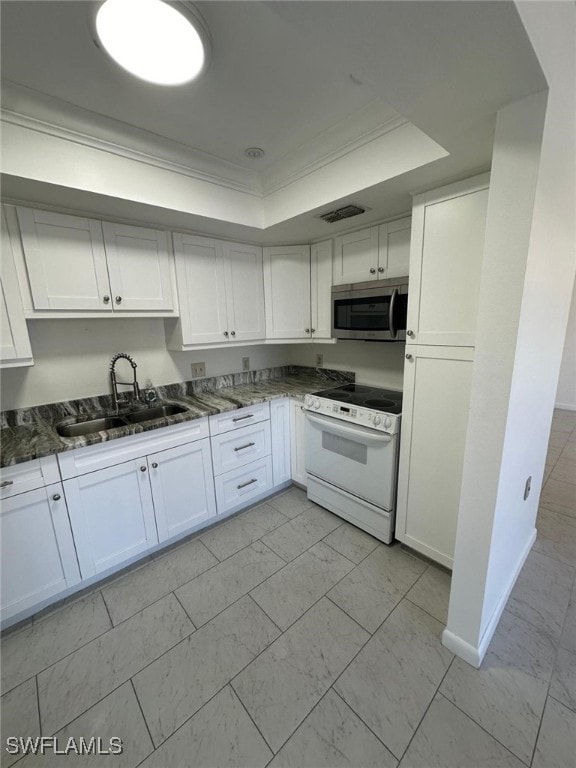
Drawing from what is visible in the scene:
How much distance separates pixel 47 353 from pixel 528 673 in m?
3.06

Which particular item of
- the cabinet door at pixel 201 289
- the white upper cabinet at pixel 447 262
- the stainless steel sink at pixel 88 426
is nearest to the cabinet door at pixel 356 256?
the white upper cabinet at pixel 447 262

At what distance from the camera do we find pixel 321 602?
168cm

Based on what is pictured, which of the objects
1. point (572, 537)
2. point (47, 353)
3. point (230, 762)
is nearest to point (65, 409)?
point (47, 353)

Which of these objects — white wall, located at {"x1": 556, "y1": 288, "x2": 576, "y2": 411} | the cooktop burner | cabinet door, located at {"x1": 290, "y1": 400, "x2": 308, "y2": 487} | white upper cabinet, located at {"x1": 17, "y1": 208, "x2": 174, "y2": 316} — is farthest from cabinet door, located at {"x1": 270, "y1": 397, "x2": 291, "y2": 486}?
white wall, located at {"x1": 556, "y1": 288, "x2": 576, "y2": 411}

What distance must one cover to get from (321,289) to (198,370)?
127 cm

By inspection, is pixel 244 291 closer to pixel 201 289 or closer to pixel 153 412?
pixel 201 289

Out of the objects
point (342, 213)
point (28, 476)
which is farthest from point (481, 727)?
point (342, 213)

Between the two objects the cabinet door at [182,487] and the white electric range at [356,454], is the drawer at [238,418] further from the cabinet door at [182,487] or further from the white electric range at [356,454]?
the white electric range at [356,454]

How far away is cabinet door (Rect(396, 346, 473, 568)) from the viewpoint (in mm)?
1612

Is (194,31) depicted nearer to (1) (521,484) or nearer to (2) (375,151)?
(2) (375,151)

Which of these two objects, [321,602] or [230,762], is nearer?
[230,762]

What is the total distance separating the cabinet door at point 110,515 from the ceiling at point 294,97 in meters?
1.51

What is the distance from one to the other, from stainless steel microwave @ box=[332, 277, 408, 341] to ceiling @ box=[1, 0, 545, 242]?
0.47 metres

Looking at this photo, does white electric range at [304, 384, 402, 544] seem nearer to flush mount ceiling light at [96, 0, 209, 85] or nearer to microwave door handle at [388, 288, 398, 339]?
microwave door handle at [388, 288, 398, 339]
